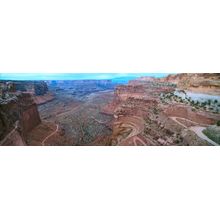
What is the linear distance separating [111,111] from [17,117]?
1.07 m

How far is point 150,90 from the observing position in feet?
12.3

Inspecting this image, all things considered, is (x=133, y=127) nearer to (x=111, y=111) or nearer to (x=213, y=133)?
(x=111, y=111)

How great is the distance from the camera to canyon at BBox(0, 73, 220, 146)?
3654 mm

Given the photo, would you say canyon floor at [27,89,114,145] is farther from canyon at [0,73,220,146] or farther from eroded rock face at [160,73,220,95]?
eroded rock face at [160,73,220,95]

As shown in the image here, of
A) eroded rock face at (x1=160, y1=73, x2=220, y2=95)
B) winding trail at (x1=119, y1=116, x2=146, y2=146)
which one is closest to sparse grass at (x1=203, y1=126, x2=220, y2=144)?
eroded rock face at (x1=160, y1=73, x2=220, y2=95)

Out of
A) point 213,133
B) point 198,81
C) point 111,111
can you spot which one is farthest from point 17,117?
point 213,133

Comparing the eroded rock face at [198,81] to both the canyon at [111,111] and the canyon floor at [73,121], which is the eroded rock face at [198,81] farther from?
the canyon floor at [73,121]

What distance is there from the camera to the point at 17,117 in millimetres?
3660
